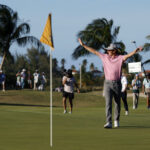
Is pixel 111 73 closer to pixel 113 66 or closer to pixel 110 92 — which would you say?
pixel 113 66

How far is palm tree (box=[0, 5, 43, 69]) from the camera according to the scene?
43.5 meters

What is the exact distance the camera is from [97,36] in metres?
45.3

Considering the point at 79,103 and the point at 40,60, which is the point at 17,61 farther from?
the point at 79,103

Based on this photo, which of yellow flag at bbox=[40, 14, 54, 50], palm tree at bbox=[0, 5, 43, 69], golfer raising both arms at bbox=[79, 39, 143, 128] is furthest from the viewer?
palm tree at bbox=[0, 5, 43, 69]

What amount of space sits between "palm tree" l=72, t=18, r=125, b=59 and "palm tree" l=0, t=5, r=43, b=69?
4221 mm

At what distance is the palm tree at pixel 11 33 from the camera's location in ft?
143

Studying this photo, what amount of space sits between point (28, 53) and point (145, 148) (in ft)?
254

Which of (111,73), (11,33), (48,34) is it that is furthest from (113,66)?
(11,33)

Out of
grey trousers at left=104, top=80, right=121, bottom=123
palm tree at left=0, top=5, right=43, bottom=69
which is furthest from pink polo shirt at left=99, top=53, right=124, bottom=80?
palm tree at left=0, top=5, right=43, bottom=69

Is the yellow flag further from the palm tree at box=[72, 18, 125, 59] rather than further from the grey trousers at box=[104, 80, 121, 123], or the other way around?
the palm tree at box=[72, 18, 125, 59]

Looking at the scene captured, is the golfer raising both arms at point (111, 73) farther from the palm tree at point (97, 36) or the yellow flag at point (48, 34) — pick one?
the palm tree at point (97, 36)

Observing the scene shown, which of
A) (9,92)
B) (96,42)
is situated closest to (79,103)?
(9,92)

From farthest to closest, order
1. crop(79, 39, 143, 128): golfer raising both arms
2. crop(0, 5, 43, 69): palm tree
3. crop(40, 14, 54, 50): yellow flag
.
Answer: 1. crop(0, 5, 43, 69): palm tree
2. crop(79, 39, 143, 128): golfer raising both arms
3. crop(40, 14, 54, 50): yellow flag

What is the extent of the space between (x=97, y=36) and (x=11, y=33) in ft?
25.7
